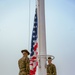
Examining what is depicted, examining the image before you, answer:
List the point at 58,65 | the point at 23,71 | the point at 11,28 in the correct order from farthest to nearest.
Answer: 1. the point at 11,28
2. the point at 58,65
3. the point at 23,71

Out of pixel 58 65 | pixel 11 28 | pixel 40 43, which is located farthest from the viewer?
pixel 11 28

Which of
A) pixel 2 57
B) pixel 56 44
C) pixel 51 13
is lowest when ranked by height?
pixel 2 57

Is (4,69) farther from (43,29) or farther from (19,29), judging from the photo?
(43,29)

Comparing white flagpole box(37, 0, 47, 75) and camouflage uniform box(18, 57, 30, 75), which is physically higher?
white flagpole box(37, 0, 47, 75)

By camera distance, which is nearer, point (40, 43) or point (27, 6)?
point (40, 43)

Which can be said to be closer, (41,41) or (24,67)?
(41,41)

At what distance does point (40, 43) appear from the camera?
8.09ft

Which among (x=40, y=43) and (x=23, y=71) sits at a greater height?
(x=40, y=43)

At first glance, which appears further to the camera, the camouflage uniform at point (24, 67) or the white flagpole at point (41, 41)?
the camouflage uniform at point (24, 67)

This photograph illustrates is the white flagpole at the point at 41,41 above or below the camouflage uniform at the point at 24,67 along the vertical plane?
above

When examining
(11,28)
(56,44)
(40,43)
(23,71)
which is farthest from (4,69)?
(40,43)

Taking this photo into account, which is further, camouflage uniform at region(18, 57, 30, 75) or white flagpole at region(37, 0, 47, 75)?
camouflage uniform at region(18, 57, 30, 75)

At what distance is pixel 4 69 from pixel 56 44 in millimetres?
1872

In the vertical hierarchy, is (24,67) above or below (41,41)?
below
